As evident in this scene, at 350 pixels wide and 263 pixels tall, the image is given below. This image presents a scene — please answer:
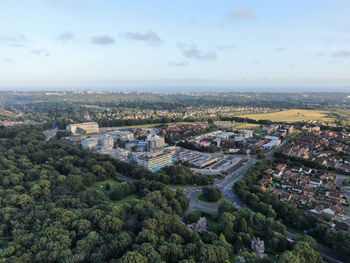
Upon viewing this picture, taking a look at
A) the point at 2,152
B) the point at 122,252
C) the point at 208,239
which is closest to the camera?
the point at 122,252

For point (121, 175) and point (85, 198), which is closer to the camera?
point (85, 198)

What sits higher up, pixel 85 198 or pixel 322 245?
pixel 85 198

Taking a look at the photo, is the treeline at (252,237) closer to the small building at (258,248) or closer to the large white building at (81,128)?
the small building at (258,248)

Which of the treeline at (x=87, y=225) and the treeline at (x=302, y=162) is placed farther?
the treeline at (x=302, y=162)

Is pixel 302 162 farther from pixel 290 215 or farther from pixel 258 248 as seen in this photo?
pixel 258 248

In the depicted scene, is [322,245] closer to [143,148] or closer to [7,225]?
[7,225]

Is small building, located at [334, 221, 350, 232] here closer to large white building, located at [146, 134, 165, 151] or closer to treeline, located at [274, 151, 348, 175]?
treeline, located at [274, 151, 348, 175]

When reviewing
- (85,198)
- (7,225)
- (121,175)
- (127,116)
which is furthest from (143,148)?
(127,116)

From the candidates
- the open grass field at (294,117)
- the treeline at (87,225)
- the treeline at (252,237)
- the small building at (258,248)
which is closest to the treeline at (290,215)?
the treeline at (252,237)

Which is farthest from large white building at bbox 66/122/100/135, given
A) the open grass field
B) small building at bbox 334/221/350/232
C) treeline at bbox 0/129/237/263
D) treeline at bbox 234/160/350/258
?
small building at bbox 334/221/350/232
